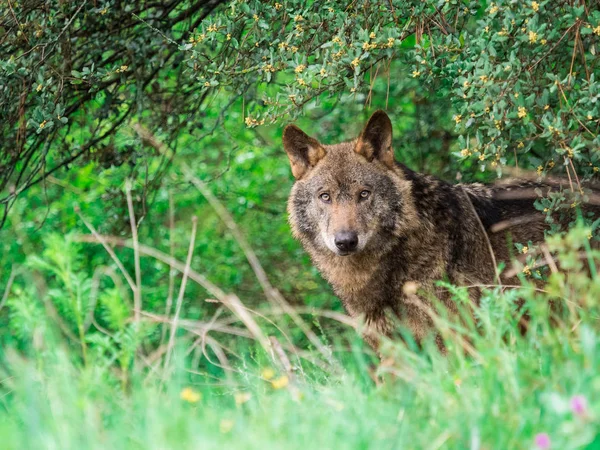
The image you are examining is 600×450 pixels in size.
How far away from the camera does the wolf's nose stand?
4949 millimetres

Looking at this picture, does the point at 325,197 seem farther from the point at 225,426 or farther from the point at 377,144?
the point at 225,426

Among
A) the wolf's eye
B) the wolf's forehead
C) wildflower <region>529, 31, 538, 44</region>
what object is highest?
wildflower <region>529, 31, 538, 44</region>

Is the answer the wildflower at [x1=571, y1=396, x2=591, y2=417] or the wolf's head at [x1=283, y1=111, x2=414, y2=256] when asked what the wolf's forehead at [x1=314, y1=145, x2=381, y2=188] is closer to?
the wolf's head at [x1=283, y1=111, x2=414, y2=256]

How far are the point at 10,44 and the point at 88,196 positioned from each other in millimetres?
3235

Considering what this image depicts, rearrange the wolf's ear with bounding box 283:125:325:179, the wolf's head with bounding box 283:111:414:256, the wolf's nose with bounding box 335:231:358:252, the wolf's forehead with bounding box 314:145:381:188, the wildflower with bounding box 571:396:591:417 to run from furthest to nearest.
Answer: the wolf's ear with bounding box 283:125:325:179 → the wolf's forehead with bounding box 314:145:381:188 → the wolf's head with bounding box 283:111:414:256 → the wolf's nose with bounding box 335:231:358:252 → the wildflower with bounding box 571:396:591:417

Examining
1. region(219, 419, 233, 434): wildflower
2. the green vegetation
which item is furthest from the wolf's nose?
region(219, 419, 233, 434): wildflower

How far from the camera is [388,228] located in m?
5.20

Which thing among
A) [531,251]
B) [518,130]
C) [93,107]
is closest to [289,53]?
[518,130]

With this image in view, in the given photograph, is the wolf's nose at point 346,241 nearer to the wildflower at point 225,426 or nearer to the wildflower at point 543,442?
the wildflower at point 225,426

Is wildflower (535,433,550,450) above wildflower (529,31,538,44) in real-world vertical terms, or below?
below

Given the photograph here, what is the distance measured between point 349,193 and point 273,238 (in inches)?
166

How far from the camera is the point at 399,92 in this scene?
873 cm

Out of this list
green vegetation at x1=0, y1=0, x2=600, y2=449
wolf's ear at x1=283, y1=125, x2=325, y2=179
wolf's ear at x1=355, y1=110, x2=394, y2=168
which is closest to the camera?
green vegetation at x1=0, y1=0, x2=600, y2=449

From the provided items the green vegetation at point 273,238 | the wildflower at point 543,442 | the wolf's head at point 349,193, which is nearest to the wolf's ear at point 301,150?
the wolf's head at point 349,193
